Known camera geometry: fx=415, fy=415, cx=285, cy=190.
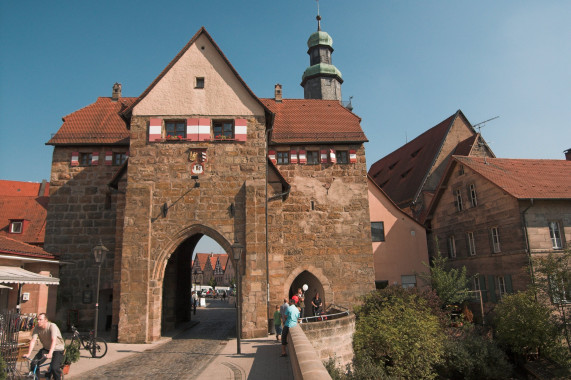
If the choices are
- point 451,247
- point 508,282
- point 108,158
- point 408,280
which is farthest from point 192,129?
point 451,247

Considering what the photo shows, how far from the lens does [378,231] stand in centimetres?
2139

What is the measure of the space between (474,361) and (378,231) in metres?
8.07

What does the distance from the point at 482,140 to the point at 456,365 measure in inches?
631

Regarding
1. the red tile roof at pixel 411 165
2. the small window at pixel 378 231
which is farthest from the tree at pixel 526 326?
the red tile roof at pixel 411 165

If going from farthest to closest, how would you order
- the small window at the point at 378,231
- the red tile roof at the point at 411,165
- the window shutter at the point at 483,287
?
the red tile roof at the point at 411,165 < the small window at the point at 378,231 < the window shutter at the point at 483,287

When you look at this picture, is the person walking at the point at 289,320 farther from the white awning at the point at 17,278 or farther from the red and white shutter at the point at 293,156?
the red and white shutter at the point at 293,156

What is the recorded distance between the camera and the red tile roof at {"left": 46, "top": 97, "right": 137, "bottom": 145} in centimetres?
1884

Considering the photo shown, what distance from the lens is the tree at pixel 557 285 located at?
14.7 metres

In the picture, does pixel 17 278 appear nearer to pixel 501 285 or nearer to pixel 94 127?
pixel 94 127

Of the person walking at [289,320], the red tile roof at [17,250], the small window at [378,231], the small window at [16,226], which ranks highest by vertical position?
the small window at [16,226]

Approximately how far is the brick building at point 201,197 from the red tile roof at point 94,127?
0.07 metres

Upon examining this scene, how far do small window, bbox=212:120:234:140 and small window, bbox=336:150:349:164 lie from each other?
5612mm

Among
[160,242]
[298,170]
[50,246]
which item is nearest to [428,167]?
[298,170]

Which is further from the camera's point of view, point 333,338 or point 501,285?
point 501,285
